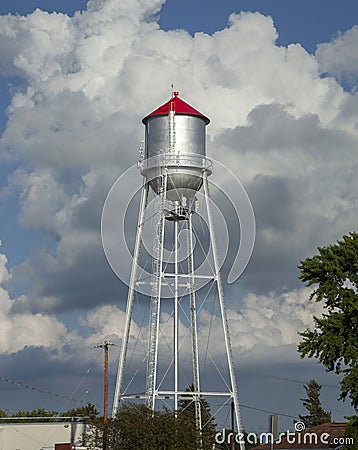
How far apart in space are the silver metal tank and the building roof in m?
18.5

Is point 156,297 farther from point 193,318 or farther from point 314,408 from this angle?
point 314,408

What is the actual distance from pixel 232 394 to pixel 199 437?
12.1 ft

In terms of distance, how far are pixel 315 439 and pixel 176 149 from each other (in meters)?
23.5

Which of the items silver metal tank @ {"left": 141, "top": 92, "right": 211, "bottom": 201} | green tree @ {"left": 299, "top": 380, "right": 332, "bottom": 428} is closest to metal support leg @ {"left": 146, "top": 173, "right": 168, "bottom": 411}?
silver metal tank @ {"left": 141, "top": 92, "right": 211, "bottom": 201}

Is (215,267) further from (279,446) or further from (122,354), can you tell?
(279,446)

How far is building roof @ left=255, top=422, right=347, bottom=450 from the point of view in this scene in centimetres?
5612

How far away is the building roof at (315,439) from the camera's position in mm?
56125

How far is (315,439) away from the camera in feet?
192

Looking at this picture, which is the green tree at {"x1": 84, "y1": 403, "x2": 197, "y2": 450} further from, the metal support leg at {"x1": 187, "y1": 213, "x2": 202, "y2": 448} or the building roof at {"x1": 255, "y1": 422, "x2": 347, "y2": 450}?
the building roof at {"x1": 255, "y1": 422, "x2": 347, "y2": 450}

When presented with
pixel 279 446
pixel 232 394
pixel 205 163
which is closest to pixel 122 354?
pixel 232 394

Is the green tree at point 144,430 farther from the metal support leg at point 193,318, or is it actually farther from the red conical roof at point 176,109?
the red conical roof at point 176,109

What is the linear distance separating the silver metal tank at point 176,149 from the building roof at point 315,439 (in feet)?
60.8

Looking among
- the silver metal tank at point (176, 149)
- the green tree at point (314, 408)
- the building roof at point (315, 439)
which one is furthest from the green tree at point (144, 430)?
the green tree at point (314, 408)

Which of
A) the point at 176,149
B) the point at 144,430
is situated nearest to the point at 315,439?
the point at 144,430
